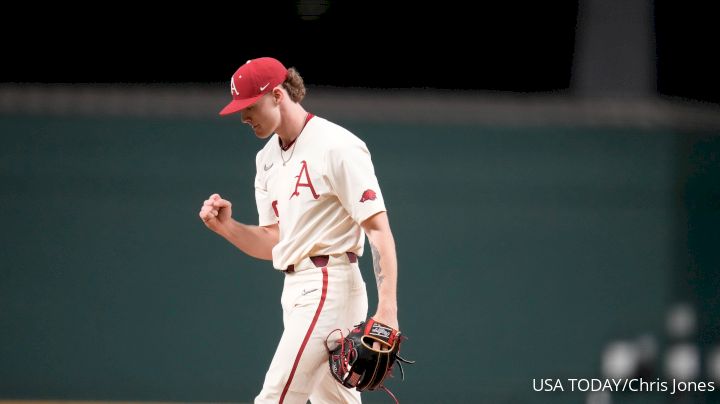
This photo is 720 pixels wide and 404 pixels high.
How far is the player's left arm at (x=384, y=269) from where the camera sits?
3314 mm

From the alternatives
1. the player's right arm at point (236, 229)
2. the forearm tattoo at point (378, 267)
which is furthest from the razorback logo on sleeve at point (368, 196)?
the player's right arm at point (236, 229)

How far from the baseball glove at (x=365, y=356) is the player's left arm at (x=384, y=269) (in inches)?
1.7

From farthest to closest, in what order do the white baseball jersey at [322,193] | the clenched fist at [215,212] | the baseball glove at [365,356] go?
the clenched fist at [215,212], the white baseball jersey at [322,193], the baseball glove at [365,356]

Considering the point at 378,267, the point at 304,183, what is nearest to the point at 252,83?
the point at 304,183

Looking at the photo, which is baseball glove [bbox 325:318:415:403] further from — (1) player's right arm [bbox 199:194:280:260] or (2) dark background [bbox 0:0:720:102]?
(2) dark background [bbox 0:0:720:102]

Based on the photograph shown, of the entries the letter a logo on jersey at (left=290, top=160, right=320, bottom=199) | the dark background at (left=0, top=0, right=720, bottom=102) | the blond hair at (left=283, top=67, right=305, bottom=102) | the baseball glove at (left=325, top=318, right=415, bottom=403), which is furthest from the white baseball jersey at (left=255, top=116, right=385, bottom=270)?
the dark background at (left=0, top=0, right=720, bottom=102)

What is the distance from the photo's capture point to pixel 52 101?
7.69 m

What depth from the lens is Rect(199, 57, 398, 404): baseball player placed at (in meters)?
3.38

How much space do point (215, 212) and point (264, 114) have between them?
1.68 ft

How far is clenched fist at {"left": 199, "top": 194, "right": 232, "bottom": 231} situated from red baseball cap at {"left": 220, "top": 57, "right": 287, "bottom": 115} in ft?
1.46

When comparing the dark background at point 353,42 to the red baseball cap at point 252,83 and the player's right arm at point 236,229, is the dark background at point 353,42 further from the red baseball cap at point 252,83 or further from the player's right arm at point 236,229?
the red baseball cap at point 252,83

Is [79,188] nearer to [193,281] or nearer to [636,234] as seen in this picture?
[193,281]

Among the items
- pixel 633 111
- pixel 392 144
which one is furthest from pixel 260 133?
pixel 633 111

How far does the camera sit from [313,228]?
3547 millimetres
